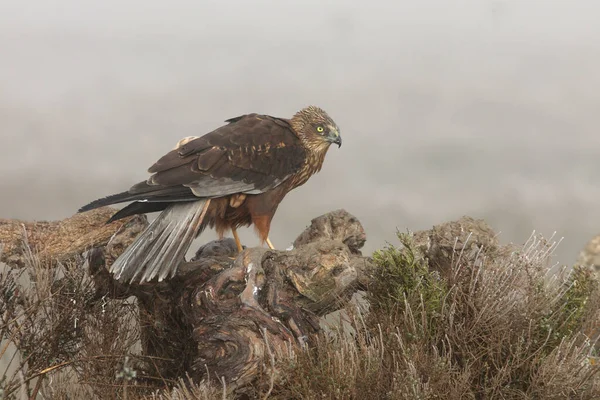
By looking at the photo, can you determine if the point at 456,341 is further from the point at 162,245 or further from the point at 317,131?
the point at 162,245

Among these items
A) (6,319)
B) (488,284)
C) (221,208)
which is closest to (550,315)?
(488,284)

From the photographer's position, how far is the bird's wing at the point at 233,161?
5730 millimetres

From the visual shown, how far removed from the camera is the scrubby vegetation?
5.01 meters

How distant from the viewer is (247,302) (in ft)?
17.9

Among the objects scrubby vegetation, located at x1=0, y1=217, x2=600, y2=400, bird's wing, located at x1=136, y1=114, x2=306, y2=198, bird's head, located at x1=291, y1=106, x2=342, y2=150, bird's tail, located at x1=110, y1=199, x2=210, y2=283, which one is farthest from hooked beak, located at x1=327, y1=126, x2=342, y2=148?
bird's tail, located at x1=110, y1=199, x2=210, y2=283

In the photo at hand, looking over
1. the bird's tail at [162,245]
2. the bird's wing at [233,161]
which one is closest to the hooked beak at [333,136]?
the bird's wing at [233,161]

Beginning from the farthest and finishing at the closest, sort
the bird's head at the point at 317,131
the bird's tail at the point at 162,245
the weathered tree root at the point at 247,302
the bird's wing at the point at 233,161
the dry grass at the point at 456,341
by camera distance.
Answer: the bird's head at the point at 317,131 → the bird's wing at the point at 233,161 → the bird's tail at the point at 162,245 → the weathered tree root at the point at 247,302 → the dry grass at the point at 456,341

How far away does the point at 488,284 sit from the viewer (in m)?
5.71

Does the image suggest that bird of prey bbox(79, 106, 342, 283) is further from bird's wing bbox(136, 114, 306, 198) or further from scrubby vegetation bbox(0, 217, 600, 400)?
scrubby vegetation bbox(0, 217, 600, 400)

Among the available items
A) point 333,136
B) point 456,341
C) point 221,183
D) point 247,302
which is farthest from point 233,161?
point 456,341

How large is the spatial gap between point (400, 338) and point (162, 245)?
2.11 meters

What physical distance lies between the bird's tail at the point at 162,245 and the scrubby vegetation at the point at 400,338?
830mm

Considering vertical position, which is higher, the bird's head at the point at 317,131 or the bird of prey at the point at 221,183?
the bird's head at the point at 317,131

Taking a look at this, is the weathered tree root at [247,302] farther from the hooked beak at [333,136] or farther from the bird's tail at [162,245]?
the hooked beak at [333,136]
